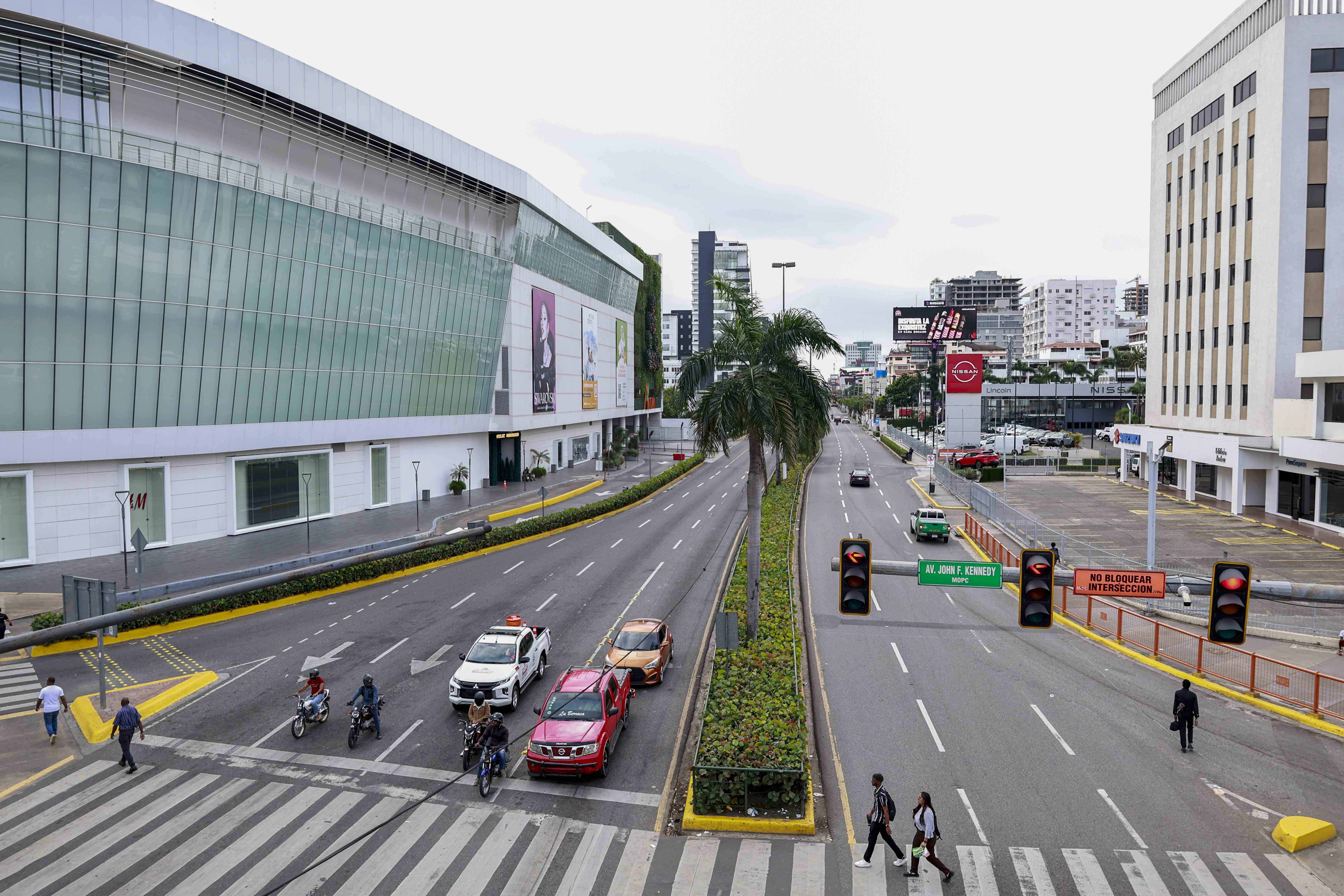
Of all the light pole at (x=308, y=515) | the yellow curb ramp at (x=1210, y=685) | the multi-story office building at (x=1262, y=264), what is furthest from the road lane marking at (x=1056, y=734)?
the light pole at (x=308, y=515)

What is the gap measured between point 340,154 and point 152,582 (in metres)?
26.0

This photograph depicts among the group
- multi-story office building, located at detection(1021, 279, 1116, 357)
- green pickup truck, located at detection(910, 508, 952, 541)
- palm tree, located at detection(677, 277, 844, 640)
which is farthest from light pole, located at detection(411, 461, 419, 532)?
multi-story office building, located at detection(1021, 279, 1116, 357)

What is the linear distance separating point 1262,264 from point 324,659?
54.7m

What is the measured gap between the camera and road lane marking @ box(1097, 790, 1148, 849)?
12906 millimetres

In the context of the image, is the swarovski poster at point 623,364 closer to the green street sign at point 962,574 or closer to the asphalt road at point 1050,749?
the asphalt road at point 1050,749

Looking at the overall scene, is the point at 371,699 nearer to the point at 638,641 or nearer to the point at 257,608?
the point at 638,641

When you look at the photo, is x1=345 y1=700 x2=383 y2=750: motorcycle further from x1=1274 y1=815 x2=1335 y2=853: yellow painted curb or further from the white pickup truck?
x1=1274 y1=815 x2=1335 y2=853: yellow painted curb

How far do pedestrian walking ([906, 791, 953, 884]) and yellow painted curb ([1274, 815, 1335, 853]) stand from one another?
590 cm

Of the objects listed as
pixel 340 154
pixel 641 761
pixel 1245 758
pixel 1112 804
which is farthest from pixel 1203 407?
pixel 340 154

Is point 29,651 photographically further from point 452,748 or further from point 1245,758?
point 1245,758

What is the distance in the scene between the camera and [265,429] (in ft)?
134

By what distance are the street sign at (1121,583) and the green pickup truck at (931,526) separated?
24.3 m

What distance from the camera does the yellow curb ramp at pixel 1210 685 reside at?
17.8 meters

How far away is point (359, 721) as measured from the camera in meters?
16.6
